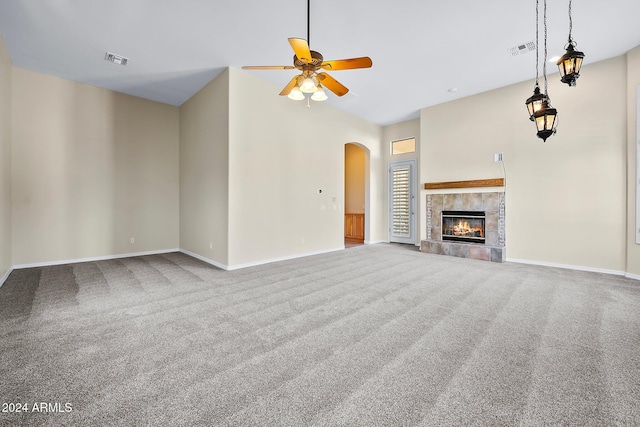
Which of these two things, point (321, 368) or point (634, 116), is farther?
point (634, 116)

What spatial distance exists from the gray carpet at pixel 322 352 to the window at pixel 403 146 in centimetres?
497

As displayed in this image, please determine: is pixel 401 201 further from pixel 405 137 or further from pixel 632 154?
pixel 632 154

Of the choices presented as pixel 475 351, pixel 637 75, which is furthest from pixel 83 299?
pixel 637 75

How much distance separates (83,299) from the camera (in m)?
3.25

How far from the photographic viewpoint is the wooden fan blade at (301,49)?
8.03 ft

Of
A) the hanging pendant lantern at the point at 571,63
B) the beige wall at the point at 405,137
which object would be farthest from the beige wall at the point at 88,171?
the hanging pendant lantern at the point at 571,63

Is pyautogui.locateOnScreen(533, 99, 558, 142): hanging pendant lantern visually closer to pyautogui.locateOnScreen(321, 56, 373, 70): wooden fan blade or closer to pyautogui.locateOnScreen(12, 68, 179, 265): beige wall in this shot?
pyautogui.locateOnScreen(321, 56, 373, 70): wooden fan blade

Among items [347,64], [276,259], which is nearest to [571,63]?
[347,64]

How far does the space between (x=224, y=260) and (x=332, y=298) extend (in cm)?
251

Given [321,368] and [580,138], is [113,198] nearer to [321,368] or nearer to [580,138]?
[321,368]

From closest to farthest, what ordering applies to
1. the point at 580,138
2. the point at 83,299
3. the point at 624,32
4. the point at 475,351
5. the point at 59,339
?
1. the point at 475,351
2. the point at 59,339
3. the point at 83,299
4. the point at 624,32
5. the point at 580,138

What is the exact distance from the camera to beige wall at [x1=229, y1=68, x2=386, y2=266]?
492cm

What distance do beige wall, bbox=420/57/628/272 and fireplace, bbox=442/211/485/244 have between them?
0.53 meters

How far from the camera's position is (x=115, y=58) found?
14.6ft
